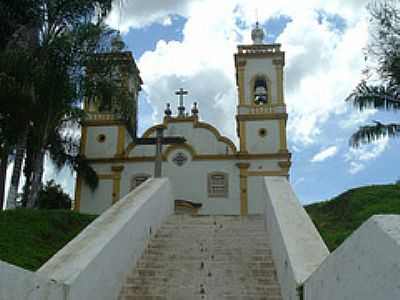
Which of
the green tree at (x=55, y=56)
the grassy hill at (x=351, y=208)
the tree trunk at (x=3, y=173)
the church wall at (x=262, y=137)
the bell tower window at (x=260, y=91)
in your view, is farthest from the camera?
the bell tower window at (x=260, y=91)

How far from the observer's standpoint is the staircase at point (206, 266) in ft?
20.1

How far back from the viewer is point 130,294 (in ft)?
20.1

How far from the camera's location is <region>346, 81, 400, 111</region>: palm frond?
12266 millimetres

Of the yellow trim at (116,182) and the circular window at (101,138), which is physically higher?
the circular window at (101,138)

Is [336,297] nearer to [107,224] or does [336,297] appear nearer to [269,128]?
[107,224]

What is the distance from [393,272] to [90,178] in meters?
19.4

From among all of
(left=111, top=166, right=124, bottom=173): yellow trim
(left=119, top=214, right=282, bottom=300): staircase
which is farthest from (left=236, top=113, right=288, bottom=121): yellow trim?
(left=119, top=214, right=282, bottom=300): staircase

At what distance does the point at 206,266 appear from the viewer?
689 cm

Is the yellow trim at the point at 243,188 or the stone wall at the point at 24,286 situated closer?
the stone wall at the point at 24,286

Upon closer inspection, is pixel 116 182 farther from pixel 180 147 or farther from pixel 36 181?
pixel 36 181

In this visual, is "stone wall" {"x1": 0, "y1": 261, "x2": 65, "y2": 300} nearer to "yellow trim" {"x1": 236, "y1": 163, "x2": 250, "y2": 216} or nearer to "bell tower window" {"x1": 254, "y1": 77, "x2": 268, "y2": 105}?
"yellow trim" {"x1": 236, "y1": 163, "x2": 250, "y2": 216}

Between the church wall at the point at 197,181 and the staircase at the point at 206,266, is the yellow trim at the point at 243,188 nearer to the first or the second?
the church wall at the point at 197,181

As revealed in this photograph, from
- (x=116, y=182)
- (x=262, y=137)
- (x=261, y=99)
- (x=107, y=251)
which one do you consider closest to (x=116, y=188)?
(x=116, y=182)

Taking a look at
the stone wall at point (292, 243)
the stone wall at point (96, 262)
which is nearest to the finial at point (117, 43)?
the stone wall at point (96, 262)
